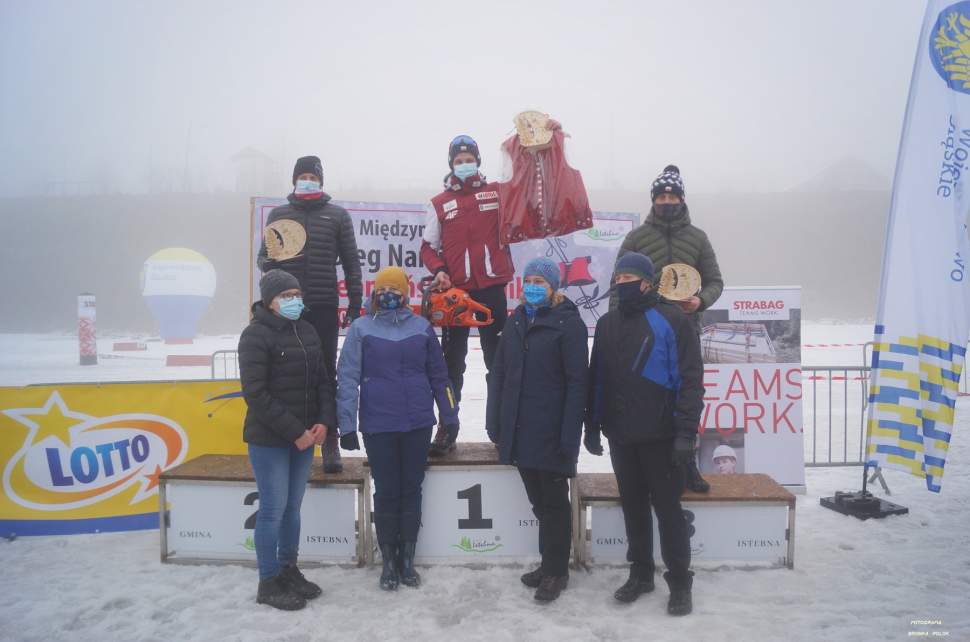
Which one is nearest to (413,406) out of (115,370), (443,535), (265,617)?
(443,535)

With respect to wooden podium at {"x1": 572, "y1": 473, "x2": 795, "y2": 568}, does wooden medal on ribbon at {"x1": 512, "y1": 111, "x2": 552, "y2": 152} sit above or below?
above

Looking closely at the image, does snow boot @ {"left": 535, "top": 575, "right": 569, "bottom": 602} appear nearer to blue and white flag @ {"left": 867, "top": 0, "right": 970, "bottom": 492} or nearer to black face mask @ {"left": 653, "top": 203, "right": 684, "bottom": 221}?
black face mask @ {"left": 653, "top": 203, "right": 684, "bottom": 221}

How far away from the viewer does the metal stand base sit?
4.59m

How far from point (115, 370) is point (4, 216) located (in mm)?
52741

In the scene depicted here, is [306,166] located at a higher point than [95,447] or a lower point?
higher

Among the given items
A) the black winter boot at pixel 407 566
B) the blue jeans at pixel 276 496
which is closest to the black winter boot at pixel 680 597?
the black winter boot at pixel 407 566

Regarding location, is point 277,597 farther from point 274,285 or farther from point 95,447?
point 95,447

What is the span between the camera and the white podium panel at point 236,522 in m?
3.76

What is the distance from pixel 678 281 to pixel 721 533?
1545 millimetres

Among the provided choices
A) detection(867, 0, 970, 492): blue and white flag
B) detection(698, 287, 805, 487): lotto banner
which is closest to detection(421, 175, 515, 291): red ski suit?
detection(698, 287, 805, 487): lotto banner

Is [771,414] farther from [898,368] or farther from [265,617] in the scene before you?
[265,617]

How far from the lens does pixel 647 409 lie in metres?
3.04

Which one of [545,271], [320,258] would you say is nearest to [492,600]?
[545,271]

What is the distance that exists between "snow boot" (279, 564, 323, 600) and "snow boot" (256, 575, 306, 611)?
1.6 inches
